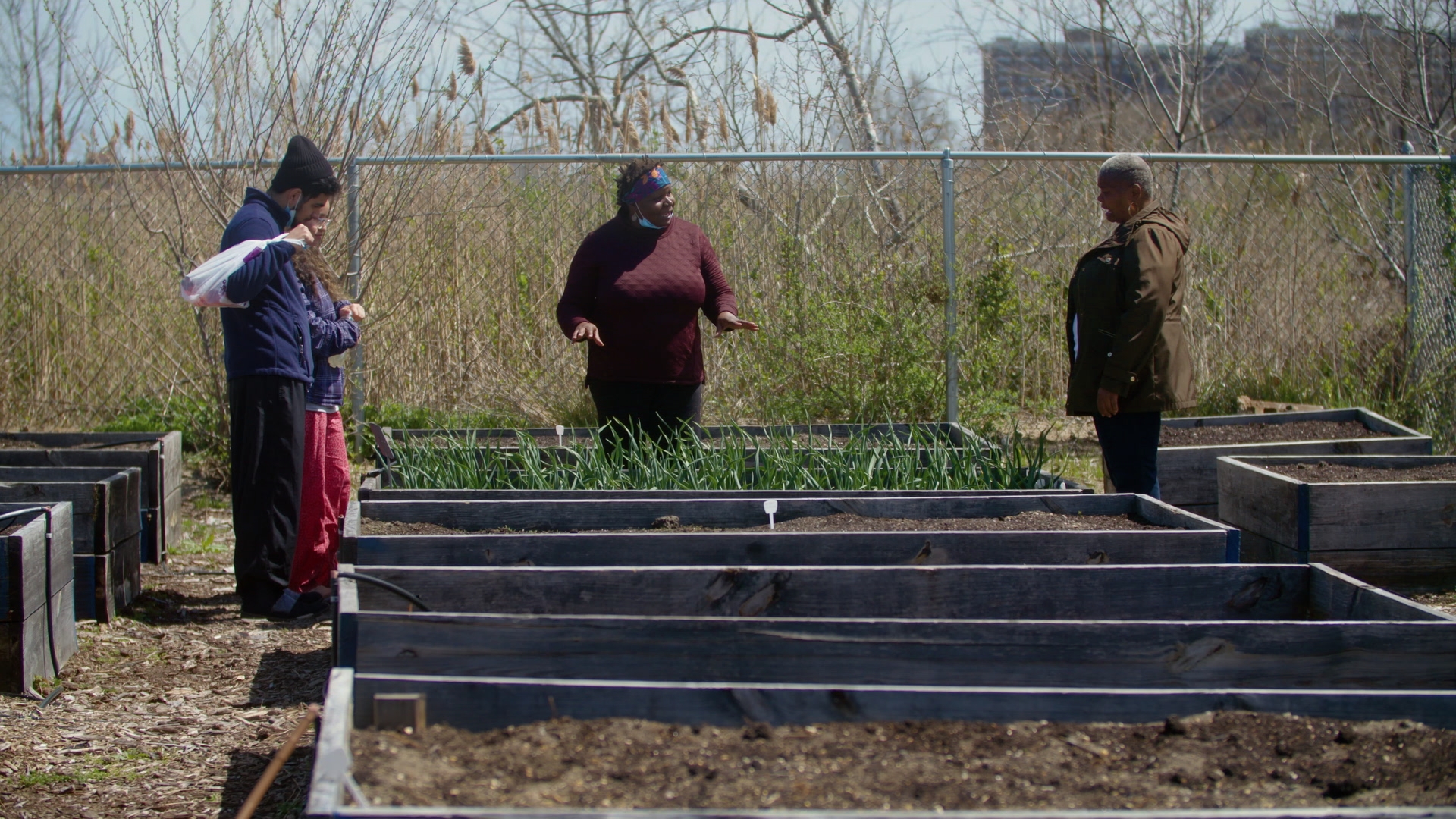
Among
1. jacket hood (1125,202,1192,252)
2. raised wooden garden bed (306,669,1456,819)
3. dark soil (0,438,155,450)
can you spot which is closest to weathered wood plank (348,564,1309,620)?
raised wooden garden bed (306,669,1456,819)

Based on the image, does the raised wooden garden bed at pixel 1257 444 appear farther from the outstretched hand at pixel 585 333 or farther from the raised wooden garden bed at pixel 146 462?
the raised wooden garden bed at pixel 146 462

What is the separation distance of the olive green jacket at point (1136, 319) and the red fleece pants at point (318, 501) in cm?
286

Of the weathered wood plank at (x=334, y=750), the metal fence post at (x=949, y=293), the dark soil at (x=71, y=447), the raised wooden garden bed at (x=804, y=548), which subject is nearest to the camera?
the weathered wood plank at (x=334, y=750)

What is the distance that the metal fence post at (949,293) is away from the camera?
6.90 meters

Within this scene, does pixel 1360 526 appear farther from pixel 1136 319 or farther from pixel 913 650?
pixel 913 650

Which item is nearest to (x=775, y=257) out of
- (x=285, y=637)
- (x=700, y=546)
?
(x=285, y=637)

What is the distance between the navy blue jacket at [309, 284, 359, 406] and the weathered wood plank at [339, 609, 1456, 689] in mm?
2429

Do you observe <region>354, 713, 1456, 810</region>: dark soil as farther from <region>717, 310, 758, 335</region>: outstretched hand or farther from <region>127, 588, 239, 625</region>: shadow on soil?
<region>127, 588, 239, 625</region>: shadow on soil

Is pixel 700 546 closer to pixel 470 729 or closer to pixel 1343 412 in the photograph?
pixel 470 729

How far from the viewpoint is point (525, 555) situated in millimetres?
3238

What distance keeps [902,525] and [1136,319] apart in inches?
54.0

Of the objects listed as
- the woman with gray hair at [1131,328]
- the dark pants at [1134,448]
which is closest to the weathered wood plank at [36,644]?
the woman with gray hair at [1131,328]

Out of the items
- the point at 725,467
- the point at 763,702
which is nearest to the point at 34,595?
the point at 725,467

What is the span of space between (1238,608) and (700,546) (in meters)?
1.34
